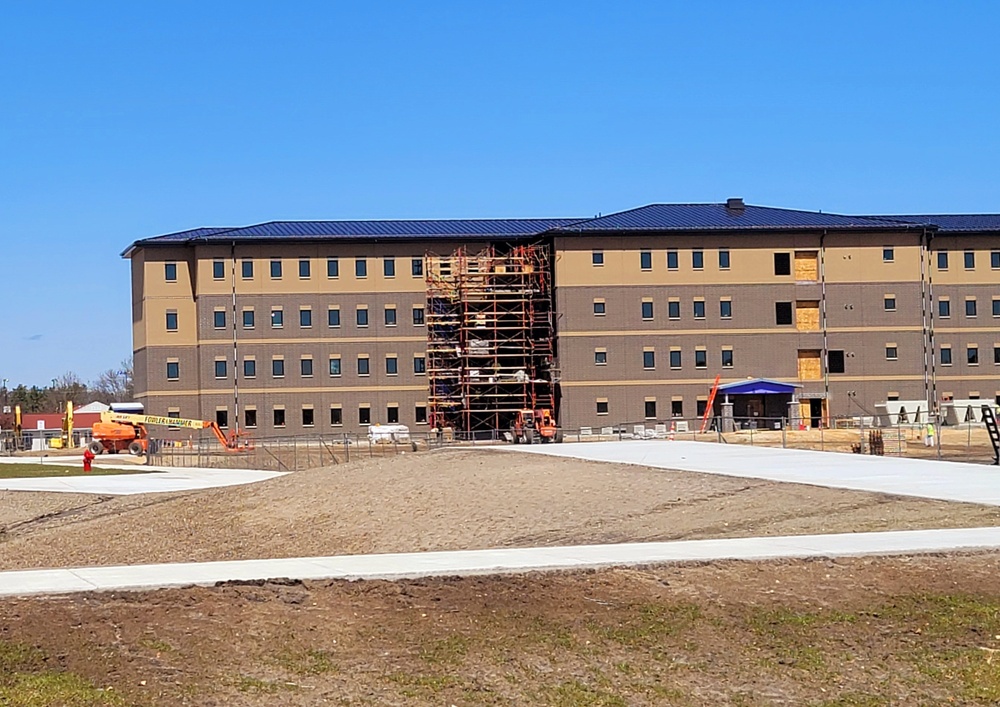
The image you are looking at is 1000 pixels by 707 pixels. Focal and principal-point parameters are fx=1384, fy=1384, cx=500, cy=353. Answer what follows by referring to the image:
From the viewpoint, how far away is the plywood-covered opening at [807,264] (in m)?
90.8

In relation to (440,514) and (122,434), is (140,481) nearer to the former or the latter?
(440,514)

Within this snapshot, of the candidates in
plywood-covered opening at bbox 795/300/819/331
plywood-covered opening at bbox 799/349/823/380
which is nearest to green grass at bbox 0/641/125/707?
plywood-covered opening at bbox 795/300/819/331

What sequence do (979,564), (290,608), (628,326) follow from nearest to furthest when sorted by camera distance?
1. (290,608)
2. (979,564)
3. (628,326)

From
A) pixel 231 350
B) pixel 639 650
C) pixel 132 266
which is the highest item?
pixel 132 266

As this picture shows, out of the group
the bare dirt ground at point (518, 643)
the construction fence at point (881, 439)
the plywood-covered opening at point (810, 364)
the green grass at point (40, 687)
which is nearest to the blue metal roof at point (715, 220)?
the plywood-covered opening at point (810, 364)

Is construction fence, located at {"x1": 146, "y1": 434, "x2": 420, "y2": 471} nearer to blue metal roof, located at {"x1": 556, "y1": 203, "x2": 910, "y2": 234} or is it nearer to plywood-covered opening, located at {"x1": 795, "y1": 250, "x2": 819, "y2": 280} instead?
blue metal roof, located at {"x1": 556, "y1": 203, "x2": 910, "y2": 234}

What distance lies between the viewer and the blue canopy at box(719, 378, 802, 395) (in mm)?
87000

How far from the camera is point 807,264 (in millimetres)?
90938

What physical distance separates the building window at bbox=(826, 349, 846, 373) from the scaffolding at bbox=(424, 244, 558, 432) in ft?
58.8

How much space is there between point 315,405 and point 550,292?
17132mm

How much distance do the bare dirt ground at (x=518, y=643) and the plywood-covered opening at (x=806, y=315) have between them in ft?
254

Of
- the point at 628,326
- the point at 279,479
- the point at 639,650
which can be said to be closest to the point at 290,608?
the point at 639,650

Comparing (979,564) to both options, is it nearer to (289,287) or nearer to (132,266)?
(289,287)

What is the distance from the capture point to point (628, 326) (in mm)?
89562
